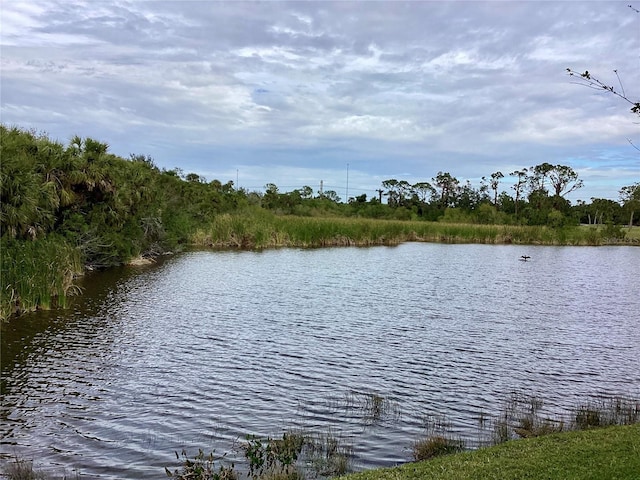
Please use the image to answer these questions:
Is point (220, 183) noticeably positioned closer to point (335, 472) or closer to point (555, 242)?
point (555, 242)

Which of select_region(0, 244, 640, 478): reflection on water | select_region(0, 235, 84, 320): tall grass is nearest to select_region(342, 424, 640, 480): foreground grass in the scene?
select_region(0, 244, 640, 478): reflection on water

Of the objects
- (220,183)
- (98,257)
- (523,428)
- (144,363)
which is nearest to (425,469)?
(523,428)

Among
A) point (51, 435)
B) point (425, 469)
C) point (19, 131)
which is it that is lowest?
point (51, 435)

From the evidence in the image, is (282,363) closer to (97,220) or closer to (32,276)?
(32,276)

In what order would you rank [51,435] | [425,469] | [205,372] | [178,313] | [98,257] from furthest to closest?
[98,257]
[178,313]
[205,372]
[51,435]
[425,469]

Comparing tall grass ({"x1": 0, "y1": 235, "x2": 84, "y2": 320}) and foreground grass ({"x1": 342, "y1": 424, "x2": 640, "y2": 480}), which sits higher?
tall grass ({"x1": 0, "y1": 235, "x2": 84, "y2": 320})

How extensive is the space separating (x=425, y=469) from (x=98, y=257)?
873 inches

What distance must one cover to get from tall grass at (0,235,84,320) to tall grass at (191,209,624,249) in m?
23.9

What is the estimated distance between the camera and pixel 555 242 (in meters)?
56.8

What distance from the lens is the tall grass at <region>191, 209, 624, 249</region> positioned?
40.8 metres

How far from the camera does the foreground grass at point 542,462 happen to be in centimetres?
512

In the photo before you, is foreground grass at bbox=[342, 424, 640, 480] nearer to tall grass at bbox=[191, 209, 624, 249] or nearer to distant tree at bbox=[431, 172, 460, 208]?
tall grass at bbox=[191, 209, 624, 249]

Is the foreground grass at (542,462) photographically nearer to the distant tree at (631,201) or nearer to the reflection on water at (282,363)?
the reflection on water at (282,363)

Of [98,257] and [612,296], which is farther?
[98,257]
